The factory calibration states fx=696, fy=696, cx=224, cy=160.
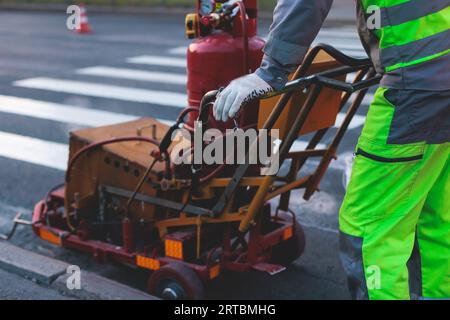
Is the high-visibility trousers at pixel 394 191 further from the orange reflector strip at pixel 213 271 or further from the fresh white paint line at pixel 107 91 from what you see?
the fresh white paint line at pixel 107 91

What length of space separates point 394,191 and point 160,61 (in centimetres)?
949

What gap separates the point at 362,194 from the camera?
2.55 metres

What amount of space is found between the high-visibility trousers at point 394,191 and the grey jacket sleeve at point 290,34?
13.0 inches

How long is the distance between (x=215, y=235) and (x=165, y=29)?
522 inches

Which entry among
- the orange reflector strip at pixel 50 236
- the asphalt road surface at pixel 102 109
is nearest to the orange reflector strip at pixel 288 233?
the asphalt road surface at pixel 102 109

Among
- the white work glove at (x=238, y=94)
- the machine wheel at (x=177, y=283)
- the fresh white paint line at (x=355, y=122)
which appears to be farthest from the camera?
the fresh white paint line at (x=355, y=122)

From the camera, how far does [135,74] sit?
10.6 m

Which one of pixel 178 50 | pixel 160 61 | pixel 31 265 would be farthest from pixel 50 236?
pixel 178 50

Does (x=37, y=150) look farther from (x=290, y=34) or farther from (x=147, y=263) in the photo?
(x=290, y=34)

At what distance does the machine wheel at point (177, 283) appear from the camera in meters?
3.52

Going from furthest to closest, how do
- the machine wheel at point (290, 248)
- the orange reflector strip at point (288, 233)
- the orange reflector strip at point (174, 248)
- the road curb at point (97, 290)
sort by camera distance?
the machine wheel at point (290, 248)
the orange reflector strip at point (288, 233)
the road curb at point (97, 290)
the orange reflector strip at point (174, 248)

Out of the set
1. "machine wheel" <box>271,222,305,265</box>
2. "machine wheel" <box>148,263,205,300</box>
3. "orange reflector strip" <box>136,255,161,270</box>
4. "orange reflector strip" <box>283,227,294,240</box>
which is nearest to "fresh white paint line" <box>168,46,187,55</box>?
"machine wheel" <box>271,222,305,265</box>
